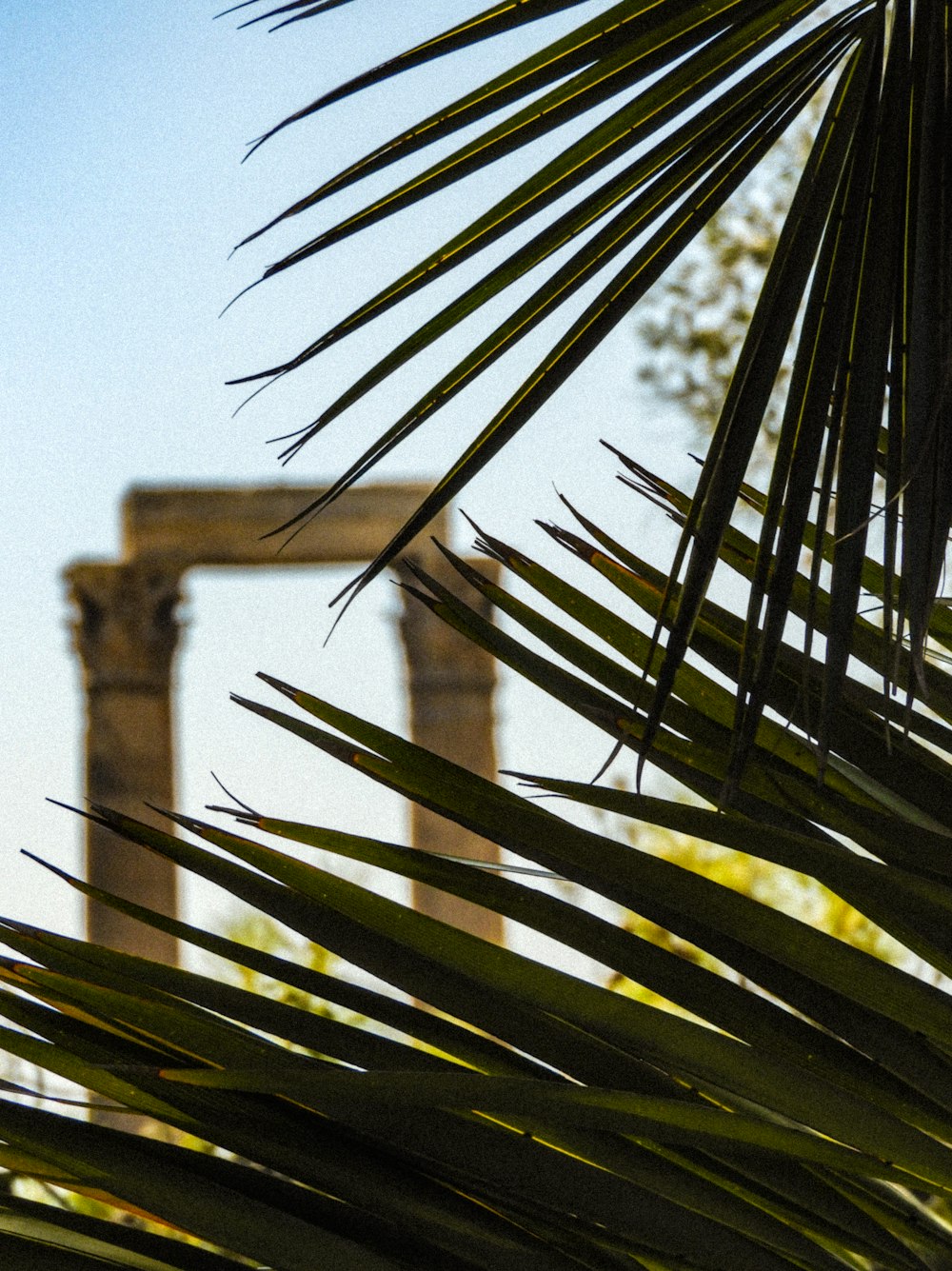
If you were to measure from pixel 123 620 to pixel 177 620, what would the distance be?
1.32 ft

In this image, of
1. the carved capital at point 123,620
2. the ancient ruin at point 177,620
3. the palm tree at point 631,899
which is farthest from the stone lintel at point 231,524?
the palm tree at point 631,899

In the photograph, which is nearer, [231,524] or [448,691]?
[231,524]

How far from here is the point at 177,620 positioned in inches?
405

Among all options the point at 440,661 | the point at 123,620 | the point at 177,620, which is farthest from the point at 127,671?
the point at 440,661

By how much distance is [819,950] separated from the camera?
2.59 feet

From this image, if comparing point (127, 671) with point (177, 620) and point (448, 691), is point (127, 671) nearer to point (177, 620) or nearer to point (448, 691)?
point (177, 620)

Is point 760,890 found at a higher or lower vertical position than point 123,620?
lower

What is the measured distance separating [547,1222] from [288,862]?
25 centimetres

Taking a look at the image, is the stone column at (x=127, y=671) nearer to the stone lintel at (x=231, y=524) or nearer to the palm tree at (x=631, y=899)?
the stone lintel at (x=231, y=524)

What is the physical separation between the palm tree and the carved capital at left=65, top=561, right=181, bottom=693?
9339 millimetres

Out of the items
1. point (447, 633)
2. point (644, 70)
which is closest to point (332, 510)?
point (447, 633)

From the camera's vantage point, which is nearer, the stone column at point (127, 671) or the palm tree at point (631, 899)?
the palm tree at point (631, 899)

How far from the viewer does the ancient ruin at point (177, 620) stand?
1008 centimetres

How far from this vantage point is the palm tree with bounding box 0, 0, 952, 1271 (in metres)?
0.71
